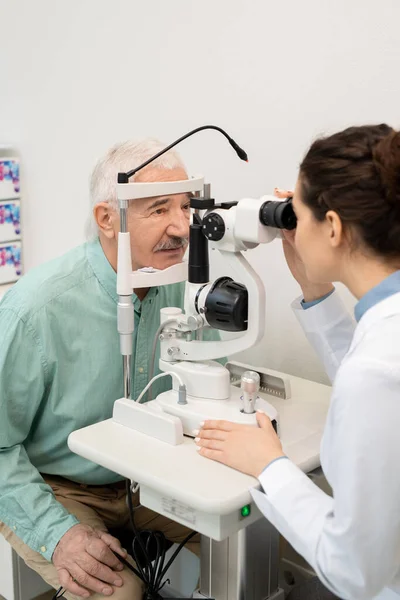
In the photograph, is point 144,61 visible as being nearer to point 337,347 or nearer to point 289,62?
point 289,62

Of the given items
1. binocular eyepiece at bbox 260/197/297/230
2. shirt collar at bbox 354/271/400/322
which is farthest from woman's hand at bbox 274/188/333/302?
shirt collar at bbox 354/271/400/322

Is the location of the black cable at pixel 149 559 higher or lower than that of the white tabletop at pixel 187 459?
lower

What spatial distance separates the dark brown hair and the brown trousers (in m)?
0.93

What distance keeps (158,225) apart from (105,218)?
0.14 metres

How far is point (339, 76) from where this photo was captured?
1.86m

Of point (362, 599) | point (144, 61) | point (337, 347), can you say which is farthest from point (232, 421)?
point (144, 61)

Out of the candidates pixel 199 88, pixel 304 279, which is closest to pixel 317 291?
pixel 304 279

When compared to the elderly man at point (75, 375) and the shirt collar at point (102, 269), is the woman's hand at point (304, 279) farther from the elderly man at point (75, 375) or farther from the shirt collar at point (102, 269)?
the shirt collar at point (102, 269)

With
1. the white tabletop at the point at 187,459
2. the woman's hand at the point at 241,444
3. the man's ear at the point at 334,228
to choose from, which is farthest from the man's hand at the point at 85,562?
the man's ear at the point at 334,228

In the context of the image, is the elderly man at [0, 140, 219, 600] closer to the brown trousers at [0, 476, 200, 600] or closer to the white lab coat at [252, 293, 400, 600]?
the brown trousers at [0, 476, 200, 600]

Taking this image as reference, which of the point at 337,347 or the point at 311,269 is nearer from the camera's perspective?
→ the point at 311,269

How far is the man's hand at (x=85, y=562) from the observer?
1.52 m

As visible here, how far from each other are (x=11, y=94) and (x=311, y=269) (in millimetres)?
2072

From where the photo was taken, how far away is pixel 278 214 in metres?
1.33
